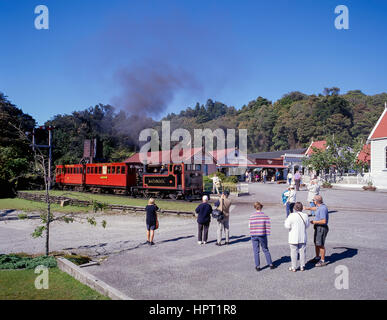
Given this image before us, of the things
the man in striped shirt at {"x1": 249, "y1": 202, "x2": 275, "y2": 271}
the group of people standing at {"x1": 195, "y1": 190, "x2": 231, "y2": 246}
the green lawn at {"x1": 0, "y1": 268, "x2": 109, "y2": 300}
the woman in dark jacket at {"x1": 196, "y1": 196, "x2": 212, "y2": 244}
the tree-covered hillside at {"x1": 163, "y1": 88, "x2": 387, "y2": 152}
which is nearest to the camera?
the green lawn at {"x1": 0, "y1": 268, "x2": 109, "y2": 300}

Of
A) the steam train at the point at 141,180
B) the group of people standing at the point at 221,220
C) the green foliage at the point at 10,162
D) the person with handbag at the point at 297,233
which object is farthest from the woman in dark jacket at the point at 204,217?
the green foliage at the point at 10,162

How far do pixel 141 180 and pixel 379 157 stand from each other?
77.9 ft

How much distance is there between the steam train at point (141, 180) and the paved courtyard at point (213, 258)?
641 cm

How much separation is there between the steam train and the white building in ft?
61.9

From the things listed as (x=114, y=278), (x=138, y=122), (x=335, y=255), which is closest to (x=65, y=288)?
(x=114, y=278)

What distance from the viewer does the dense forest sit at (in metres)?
42.8

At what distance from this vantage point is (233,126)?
336ft

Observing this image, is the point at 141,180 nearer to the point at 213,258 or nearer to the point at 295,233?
the point at 213,258

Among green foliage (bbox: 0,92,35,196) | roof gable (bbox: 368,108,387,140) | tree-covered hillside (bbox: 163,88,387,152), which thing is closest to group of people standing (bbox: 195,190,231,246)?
green foliage (bbox: 0,92,35,196)

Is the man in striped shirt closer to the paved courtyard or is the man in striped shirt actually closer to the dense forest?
the paved courtyard

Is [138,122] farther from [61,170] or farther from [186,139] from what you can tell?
[186,139]

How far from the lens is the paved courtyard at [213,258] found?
21.0 ft

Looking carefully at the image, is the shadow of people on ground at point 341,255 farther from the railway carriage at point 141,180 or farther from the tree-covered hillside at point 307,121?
the tree-covered hillside at point 307,121
